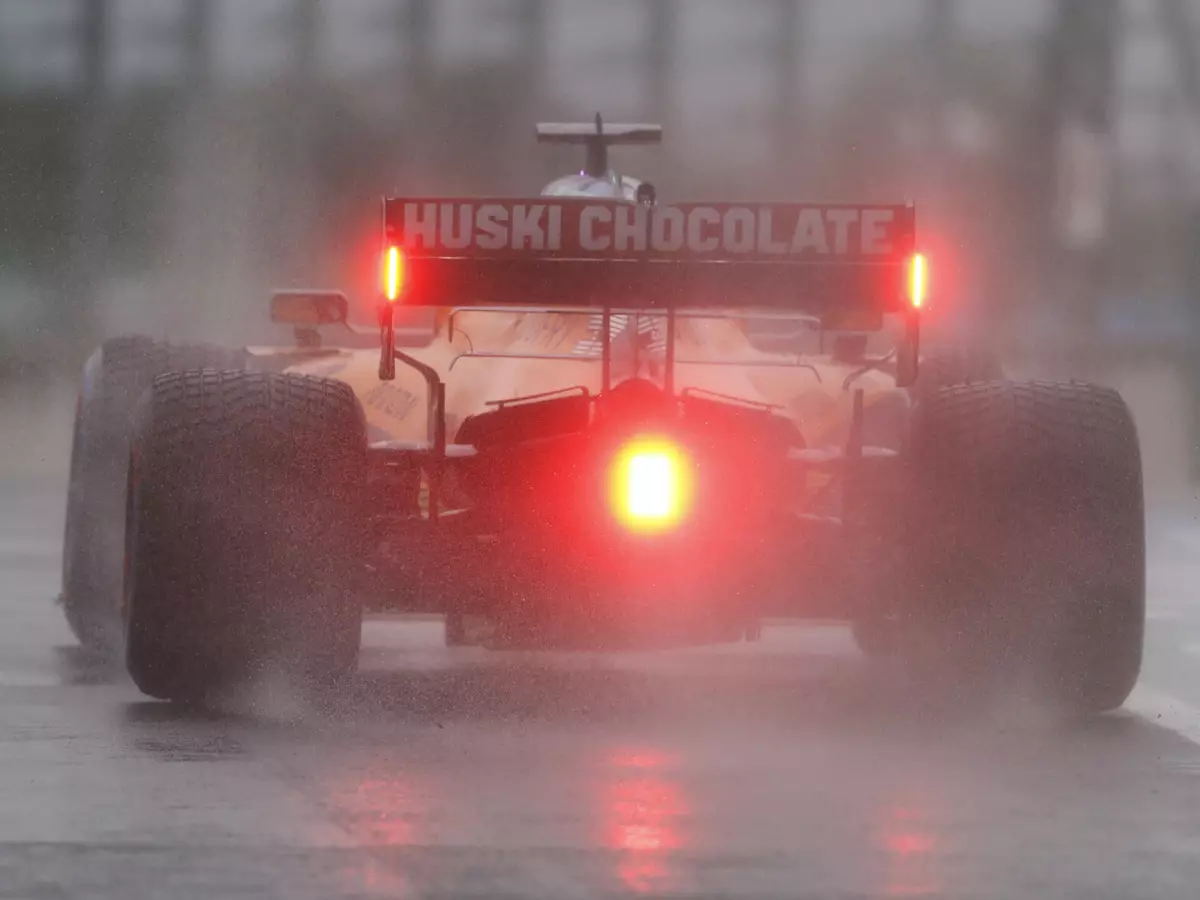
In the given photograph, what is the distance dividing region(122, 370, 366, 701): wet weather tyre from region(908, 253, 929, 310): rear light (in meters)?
1.82

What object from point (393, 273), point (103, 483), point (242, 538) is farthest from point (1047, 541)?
point (103, 483)

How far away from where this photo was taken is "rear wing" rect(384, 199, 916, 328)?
10625 mm

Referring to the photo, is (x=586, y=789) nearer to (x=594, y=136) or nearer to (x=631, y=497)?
(x=631, y=497)

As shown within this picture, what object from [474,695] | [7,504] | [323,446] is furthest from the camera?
[7,504]

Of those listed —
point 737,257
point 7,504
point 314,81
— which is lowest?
point 7,504

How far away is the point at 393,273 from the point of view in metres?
10.7

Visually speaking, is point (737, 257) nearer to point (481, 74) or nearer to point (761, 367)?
point (761, 367)

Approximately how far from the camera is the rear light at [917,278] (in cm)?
1067

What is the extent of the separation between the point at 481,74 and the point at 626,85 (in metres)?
1.40

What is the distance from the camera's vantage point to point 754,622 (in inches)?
431

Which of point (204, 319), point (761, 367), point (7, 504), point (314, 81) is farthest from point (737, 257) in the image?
point (204, 319)

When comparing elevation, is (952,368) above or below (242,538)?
above

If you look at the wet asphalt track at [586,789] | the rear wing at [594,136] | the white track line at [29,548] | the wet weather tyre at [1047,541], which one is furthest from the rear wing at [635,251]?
the white track line at [29,548]

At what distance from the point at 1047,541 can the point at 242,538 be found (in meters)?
2.47
